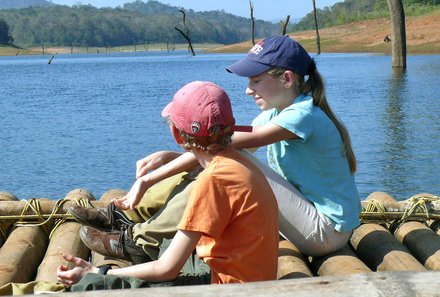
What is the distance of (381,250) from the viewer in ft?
16.9

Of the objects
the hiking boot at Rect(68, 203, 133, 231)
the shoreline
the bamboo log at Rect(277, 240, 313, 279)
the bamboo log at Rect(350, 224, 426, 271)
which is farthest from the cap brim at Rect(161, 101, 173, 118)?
the shoreline

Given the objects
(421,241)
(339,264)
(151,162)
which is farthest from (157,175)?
(421,241)

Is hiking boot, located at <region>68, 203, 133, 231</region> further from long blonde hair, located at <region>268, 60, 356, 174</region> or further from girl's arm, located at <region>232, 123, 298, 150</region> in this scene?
long blonde hair, located at <region>268, 60, 356, 174</region>

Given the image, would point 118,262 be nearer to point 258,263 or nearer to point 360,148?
point 258,263

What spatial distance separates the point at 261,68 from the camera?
15.5ft

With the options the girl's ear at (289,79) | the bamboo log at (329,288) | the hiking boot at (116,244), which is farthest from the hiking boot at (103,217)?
the bamboo log at (329,288)

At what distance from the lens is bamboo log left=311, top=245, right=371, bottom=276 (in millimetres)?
4676

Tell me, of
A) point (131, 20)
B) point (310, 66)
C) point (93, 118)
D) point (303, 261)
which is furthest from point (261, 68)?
point (131, 20)

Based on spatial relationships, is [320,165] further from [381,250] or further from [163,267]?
[163,267]

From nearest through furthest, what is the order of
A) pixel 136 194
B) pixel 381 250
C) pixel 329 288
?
1. pixel 329 288
2. pixel 136 194
3. pixel 381 250

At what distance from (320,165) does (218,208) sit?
4.69ft

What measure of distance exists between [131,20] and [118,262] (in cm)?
17001

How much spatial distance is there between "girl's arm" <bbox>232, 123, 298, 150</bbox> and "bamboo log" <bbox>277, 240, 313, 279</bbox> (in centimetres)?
68

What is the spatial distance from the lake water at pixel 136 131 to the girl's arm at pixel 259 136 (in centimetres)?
570
